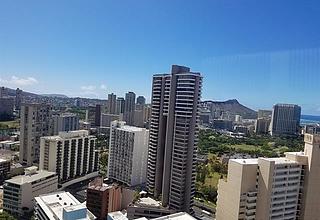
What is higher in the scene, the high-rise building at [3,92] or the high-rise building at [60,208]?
the high-rise building at [3,92]

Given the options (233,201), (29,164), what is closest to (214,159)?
(29,164)

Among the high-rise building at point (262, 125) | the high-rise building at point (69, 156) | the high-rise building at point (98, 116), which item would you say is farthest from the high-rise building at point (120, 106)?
the high-rise building at point (69, 156)

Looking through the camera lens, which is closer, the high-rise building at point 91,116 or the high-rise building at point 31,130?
the high-rise building at point 31,130

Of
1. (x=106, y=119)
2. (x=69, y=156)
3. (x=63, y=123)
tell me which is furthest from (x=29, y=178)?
(x=106, y=119)

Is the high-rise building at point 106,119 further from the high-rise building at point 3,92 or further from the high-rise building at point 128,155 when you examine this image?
the high-rise building at point 128,155

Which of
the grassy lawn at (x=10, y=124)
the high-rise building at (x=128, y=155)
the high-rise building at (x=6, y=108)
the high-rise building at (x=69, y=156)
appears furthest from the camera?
the high-rise building at (x=6, y=108)

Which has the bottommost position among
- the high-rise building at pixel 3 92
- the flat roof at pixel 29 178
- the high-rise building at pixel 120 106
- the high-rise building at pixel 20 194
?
the high-rise building at pixel 20 194

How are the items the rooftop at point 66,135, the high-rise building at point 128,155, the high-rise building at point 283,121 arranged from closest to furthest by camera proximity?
the rooftop at point 66,135 < the high-rise building at point 128,155 < the high-rise building at point 283,121
